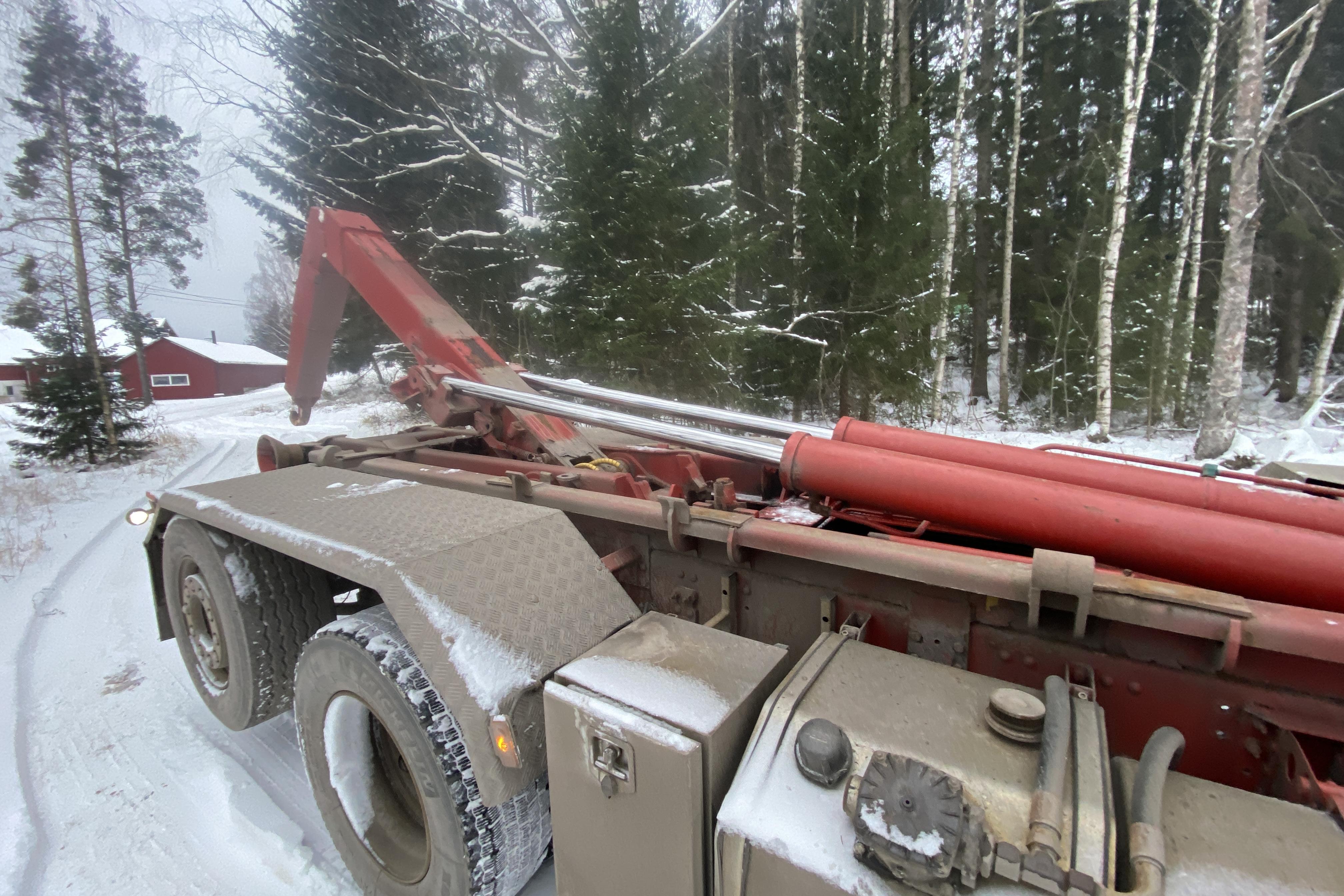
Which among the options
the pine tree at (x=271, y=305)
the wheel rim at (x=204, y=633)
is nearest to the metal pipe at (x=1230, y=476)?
the wheel rim at (x=204, y=633)

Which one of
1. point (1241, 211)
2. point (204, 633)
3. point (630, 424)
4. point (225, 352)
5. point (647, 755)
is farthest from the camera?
point (225, 352)

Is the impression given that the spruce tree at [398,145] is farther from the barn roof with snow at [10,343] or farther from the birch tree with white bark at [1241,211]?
the barn roof with snow at [10,343]

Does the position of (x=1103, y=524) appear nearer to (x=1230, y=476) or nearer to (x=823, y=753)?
(x=823, y=753)

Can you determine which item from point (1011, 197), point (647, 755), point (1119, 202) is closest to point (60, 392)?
point (647, 755)

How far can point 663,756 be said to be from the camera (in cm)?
132

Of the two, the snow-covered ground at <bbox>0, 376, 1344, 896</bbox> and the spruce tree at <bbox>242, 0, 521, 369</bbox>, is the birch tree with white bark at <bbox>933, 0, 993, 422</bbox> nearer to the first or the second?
the spruce tree at <bbox>242, 0, 521, 369</bbox>

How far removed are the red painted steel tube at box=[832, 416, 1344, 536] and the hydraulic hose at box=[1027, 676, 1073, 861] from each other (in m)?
0.93

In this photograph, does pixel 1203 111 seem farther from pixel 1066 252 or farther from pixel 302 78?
pixel 302 78

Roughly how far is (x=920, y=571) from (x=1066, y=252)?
57.6 ft

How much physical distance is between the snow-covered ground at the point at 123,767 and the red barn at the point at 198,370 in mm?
35675

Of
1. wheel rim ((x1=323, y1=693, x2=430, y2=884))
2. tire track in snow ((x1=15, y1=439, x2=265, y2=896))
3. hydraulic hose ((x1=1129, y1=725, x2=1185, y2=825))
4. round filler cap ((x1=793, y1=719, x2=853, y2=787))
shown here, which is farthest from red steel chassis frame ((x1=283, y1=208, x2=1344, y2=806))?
tire track in snow ((x1=15, y1=439, x2=265, y2=896))

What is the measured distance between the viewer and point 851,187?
10070mm

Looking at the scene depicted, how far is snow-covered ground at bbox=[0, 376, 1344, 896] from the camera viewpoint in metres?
2.33

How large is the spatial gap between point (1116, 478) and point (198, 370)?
46850 millimetres
